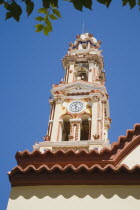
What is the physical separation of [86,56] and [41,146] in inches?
429

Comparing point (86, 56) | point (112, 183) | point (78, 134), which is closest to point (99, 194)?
point (112, 183)

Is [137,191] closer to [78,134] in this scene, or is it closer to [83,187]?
[83,187]

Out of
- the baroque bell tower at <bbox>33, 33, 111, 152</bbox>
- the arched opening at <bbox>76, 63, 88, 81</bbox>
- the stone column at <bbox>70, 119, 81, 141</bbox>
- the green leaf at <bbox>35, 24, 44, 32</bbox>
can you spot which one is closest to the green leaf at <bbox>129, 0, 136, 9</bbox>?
the green leaf at <bbox>35, 24, 44, 32</bbox>

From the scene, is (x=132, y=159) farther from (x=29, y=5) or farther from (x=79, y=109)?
(x=79, y=109)

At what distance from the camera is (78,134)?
→ 20.0m

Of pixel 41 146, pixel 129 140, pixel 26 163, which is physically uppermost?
pixel 41 146

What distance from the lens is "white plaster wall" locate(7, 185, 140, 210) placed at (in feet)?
22.5

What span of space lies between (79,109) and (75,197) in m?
14.9

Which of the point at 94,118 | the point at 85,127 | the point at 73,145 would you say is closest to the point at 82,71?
the point at 85,127

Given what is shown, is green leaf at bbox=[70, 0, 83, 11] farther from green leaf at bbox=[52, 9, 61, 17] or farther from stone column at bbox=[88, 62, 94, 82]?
stone column at bbox=[88, 62, 94, 82]

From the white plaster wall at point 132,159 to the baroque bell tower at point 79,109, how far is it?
32.1ft

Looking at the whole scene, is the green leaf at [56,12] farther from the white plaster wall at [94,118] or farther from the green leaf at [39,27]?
the white plaster wall at [94,118]

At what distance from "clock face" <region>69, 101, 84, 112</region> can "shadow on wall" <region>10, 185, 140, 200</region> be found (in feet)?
47.8

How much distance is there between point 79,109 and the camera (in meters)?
21.9
